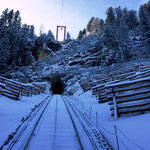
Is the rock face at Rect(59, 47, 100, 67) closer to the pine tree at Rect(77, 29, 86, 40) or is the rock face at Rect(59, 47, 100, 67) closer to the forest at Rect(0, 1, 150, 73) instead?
the forest at Rect(0, 1, 150, 73)

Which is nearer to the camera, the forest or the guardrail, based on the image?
the guardrail

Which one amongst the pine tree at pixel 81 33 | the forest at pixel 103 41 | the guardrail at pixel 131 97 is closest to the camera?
the guardrail at pixel 131 97

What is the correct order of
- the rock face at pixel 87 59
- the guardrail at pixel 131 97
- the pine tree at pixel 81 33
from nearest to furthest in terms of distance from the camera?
the guardrail at pixel 131 97 < the rock face at pixel 87 59 < the pine tree at pixel 81 33

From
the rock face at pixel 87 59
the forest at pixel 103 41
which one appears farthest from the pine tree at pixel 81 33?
the rock face at pixel 87 59

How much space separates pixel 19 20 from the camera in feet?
185

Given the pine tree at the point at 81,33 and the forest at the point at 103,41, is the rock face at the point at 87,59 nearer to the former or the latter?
the forest at the point at 103,41

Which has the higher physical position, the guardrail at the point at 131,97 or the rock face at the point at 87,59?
the rock face at the point at 87,59

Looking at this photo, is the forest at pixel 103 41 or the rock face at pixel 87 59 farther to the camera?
the rock face at pixel 87 59

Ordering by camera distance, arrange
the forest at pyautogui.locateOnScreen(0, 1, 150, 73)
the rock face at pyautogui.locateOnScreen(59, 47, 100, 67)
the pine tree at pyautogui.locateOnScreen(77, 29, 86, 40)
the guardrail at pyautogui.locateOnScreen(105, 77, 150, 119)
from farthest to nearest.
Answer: the pine tree at pyautogui.locateOnScreen(77, 29, 86, 40) → the rock face at pyautogui.locateOnScreen(59, 47, 100, 67) → the forest at pyautogui.locateOnScreen(0, 1, 150, 73) → the guardrail at pyautogui.locateOnScreen(105, 77, 150, 119)

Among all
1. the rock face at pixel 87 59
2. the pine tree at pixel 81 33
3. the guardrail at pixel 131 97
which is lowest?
the guardrail at pixel 131 97

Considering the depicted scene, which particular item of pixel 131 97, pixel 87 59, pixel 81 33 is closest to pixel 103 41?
pixel 87 59

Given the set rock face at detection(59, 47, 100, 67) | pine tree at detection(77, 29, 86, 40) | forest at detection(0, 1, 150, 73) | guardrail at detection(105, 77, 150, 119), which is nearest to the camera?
guardrail at detection(105, 77, 150, 119)

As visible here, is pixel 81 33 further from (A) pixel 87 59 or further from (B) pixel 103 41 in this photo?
(B) pixel 103 41

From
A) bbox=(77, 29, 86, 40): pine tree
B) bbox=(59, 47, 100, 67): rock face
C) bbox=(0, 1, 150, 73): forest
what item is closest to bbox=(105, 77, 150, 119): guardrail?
bbox=(0, 1, 150, 73): forest
